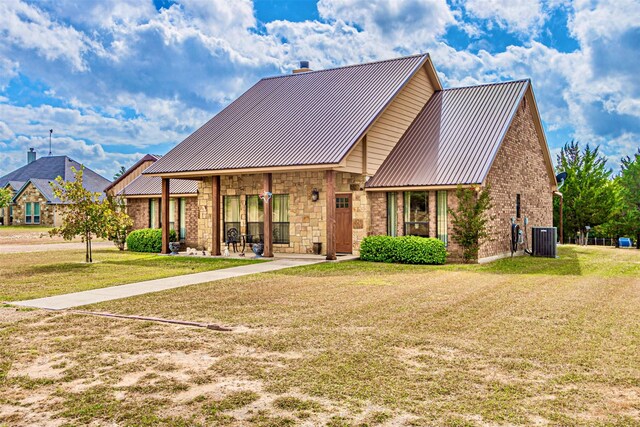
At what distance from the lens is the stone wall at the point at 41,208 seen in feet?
178

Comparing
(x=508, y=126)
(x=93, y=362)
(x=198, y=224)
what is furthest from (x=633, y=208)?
(x=93, y=362)

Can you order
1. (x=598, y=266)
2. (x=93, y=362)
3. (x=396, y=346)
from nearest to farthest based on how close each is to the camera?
(x=93, y=362) < (x=396, y=346) < (x=598, y=266)

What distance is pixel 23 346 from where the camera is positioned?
733 centimetres

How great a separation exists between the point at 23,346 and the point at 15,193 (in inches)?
2231

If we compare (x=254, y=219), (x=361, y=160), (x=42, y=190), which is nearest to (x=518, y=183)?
(x=361, y=160)

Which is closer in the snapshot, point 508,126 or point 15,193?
point 508,126

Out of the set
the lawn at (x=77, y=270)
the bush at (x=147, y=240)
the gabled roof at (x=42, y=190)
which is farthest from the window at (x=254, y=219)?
the gabled roof at (x=42, y=190)

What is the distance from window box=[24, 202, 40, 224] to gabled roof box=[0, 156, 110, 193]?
462cm

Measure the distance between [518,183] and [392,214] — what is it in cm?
563

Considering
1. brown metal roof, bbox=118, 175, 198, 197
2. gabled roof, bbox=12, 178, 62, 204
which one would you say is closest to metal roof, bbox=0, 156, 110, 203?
gabled roof, bbox=12, 178, 62, 204

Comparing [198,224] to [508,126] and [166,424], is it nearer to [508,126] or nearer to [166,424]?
[508,126]

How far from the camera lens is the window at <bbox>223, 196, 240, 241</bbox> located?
901 inches

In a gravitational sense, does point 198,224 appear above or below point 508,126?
below

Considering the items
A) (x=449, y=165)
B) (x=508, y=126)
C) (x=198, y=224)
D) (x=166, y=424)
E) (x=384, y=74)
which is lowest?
(x=166, y=424)
